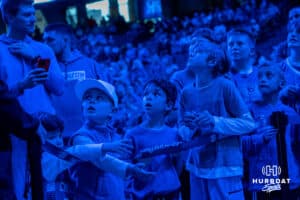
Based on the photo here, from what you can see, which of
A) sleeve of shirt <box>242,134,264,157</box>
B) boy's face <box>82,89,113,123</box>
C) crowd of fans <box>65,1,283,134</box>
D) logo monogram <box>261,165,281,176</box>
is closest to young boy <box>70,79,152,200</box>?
boy's face <box>82,89,113,123</box>

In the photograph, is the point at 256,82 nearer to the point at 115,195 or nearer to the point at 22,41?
the point at 115,195

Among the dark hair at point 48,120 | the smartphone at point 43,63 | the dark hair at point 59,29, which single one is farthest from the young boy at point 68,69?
→ the smartphone at point 43,63

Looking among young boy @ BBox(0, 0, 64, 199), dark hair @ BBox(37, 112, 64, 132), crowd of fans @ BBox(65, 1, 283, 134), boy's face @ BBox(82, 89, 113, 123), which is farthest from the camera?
crowd of fans @ BBox(65, 1, 283, 134)

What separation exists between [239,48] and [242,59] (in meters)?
0.07

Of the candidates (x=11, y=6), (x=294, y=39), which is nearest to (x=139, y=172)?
(x=11, y=6)

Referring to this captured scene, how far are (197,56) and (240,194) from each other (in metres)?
0.69

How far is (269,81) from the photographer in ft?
11.9

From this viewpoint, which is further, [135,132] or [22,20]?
[135,132]

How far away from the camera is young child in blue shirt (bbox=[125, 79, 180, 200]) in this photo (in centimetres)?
325

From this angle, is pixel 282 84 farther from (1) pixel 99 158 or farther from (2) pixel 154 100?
(1) pixel 99 158

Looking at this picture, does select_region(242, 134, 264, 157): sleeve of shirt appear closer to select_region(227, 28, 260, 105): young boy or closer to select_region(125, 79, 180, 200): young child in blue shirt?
select_region(227, 28, 260, 105): young boy

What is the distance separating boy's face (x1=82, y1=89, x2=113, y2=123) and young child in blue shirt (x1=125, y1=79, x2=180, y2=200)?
0.15 meters

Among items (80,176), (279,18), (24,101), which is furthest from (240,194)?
(279,18)

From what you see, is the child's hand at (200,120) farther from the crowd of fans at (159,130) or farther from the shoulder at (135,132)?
the shoulder at (135,132)
